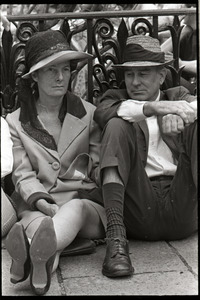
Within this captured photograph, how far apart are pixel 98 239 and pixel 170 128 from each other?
3.04ft

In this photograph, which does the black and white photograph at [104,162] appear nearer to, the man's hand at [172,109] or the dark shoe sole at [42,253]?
the man's hand at [172,109]

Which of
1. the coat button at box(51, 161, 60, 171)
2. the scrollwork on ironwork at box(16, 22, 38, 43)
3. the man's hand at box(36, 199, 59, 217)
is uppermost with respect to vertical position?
the scrollwork on ironwork at box(16, 22, 38, 43)

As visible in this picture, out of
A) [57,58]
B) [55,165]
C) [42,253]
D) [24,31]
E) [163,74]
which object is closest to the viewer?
[42,253]

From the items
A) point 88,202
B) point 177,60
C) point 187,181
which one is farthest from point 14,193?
point 177,60

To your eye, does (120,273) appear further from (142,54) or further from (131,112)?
(142,54)

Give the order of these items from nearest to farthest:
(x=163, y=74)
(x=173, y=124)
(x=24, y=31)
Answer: (x=173, y=124) < (x=163, y=74) < (x=24, y=31)

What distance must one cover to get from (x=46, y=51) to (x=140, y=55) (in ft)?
2.01

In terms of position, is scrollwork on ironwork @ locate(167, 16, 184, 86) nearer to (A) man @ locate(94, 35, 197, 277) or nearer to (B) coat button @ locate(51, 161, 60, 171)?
(A) man @ locate(94, 35, 197, 277)

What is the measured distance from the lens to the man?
3381 mm

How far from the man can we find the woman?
0.68 feet

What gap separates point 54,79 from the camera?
377cm

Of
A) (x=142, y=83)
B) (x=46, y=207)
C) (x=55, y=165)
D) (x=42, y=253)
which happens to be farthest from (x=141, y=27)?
(x=42, y=253)

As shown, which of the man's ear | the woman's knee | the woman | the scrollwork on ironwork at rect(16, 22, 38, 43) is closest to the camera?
the woman's knee

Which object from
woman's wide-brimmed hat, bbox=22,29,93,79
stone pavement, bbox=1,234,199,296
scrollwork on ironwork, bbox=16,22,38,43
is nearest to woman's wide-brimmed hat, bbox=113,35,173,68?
woman's wide-brimmed hat, bbox=22,29,93,79
